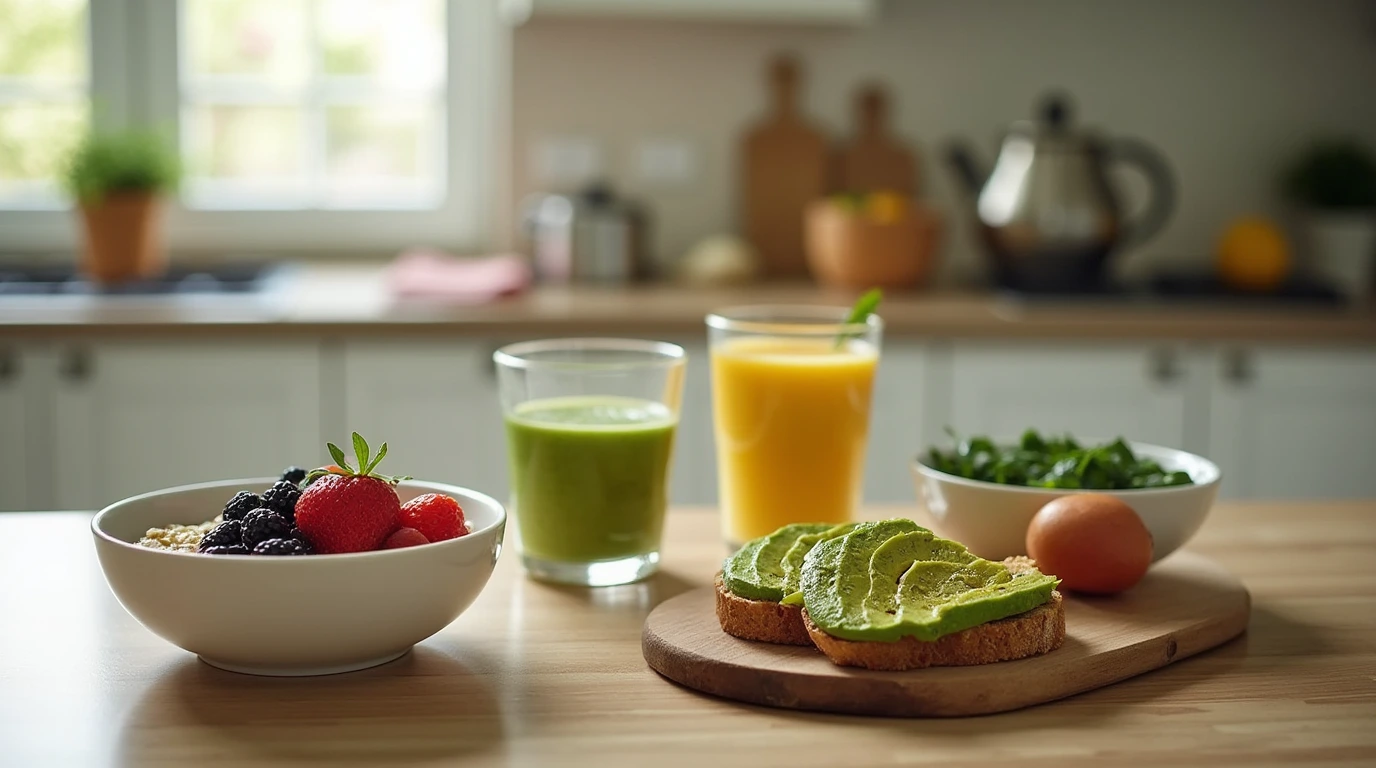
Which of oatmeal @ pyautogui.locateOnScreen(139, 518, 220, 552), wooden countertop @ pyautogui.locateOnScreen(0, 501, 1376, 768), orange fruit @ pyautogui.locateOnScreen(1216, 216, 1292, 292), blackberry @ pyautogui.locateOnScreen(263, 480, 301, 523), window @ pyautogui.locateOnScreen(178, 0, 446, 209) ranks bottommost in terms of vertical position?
wooden countertop @ pyautogui.locateOnScreen(0, 501, 1376, 768)

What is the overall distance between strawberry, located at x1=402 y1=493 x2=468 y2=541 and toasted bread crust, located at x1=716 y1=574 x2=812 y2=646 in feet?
0.62

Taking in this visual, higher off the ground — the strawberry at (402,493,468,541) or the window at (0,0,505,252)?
the window at (0,0,505,252)

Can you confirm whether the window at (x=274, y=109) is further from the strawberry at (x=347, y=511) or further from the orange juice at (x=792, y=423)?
the strawberry at (x=347, y=511)

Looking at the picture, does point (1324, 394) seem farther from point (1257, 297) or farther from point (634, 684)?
point (634, 684)

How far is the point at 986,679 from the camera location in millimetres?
894

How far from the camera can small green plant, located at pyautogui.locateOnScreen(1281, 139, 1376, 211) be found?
127 inches

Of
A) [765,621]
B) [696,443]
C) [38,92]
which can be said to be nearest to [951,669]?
[765,621]

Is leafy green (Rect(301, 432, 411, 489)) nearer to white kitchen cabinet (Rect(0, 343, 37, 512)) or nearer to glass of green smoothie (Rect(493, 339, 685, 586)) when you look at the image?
glass of green smoothie (Rect(493, 339, 685, 586))

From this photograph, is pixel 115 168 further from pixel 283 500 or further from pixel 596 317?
pixel 283 500

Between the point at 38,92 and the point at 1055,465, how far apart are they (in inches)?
107

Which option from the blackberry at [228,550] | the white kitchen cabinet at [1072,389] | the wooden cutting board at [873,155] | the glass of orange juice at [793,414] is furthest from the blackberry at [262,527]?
the wooden cutting board at [873,155]

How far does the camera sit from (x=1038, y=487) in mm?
1162

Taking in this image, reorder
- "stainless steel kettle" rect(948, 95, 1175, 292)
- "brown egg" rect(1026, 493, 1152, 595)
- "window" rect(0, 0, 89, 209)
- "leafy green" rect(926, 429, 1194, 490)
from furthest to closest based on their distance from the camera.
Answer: "window" rect(0, 0, 89, 209), "stainless steel kettle" rect(948, 95, 1175, 292), "leafy green" rect(926, 429, 1194, 490), "brown egg" rect(1026, 493, 1152, 595)

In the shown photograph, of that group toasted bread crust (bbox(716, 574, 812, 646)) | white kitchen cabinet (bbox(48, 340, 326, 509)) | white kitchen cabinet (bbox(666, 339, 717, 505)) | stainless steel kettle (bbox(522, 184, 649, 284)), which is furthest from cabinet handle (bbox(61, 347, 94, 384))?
toasted bread crust (bbox(716, 574, 812, 646))
